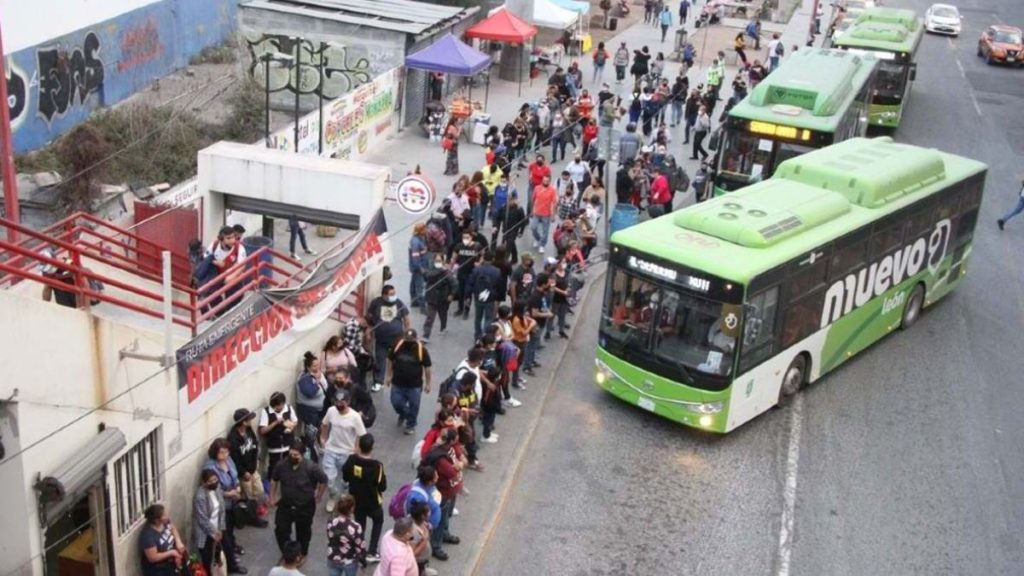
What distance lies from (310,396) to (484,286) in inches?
175

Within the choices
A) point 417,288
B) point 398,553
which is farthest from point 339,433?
point 417,288

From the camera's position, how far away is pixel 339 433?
12438 millimetres

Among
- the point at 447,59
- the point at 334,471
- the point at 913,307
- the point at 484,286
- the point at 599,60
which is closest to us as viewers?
the point at 334,471

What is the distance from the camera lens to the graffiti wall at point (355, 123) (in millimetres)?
23531

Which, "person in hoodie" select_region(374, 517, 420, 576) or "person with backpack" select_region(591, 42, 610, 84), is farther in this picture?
"person with backpack" select_region(591, 42, 610, 84)

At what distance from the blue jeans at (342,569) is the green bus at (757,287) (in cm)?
563

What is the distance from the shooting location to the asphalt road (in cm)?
1316

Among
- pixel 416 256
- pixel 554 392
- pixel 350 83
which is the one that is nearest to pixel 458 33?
pixel 350 83

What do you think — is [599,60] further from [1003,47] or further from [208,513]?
[208,513]

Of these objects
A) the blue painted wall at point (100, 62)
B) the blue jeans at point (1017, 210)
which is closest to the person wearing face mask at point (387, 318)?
the blue painted wall at point (100, 62)

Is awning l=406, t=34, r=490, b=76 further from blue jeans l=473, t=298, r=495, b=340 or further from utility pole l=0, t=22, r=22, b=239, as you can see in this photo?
utility pole l=0, t=22, r=22, b=239

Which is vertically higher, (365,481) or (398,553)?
(398,553)

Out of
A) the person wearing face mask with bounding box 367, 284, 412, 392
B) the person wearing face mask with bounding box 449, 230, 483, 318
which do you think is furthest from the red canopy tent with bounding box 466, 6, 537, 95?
the person wearing face mask with bounding box 367, 284, 412, 392

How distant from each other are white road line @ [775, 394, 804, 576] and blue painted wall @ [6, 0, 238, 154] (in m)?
17.4
